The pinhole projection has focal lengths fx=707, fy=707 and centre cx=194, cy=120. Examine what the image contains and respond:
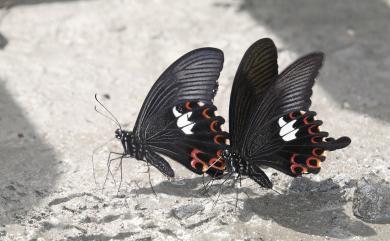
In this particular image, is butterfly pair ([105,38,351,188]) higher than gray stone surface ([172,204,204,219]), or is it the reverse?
butterfly pair ([105,38,351,188])

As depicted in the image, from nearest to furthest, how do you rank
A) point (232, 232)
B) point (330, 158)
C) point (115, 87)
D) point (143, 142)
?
point (232, 232) → point (143, 142) → point (330, 158) → point (115, 87)

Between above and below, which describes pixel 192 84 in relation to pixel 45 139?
above

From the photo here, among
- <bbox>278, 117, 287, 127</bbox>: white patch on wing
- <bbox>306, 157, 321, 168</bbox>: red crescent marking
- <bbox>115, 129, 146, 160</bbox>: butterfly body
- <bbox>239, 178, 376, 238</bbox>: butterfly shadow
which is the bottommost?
<bbox>239, 178, 376, 238</bbox>: butterfly shadow

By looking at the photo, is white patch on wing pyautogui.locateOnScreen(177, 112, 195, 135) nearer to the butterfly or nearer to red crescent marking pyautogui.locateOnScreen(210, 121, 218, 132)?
red crescent marking pyautogui.locateOnScreen(210, 121, 218, 132)

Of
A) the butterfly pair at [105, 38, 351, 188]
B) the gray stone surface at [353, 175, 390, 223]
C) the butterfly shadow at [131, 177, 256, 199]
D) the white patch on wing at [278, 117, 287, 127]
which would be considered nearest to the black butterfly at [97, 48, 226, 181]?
the butterfly pair at [105, 38, 351, 188]

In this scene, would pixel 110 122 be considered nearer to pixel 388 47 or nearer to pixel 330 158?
pixel 330 158

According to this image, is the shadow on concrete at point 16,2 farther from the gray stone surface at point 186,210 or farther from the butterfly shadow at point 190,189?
the gray stone surface at point 186,210

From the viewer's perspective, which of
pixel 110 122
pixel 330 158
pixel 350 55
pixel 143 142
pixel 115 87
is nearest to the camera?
pixel 143 142

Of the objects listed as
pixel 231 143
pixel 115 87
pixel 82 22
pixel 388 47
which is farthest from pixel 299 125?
pixel 82 22
